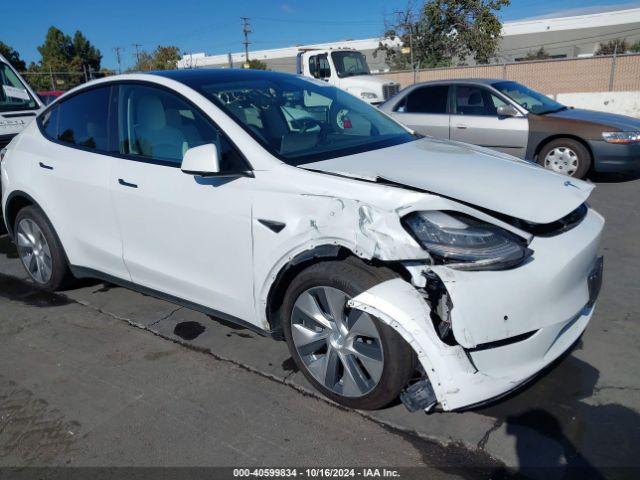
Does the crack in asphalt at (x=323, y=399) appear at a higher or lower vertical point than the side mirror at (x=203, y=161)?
lower

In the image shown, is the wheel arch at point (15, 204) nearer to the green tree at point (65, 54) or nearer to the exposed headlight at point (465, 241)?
the exposed headlight at point (465, 241)

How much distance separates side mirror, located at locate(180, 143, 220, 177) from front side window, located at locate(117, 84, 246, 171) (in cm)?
18

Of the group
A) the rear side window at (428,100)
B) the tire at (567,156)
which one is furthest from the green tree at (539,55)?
the tire at (567,156)

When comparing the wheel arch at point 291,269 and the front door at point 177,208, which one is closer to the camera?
the wheel arch at point 291,269

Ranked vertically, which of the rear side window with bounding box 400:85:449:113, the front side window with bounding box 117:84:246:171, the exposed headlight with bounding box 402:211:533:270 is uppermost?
the front side window with bounding box 117:84:246:171

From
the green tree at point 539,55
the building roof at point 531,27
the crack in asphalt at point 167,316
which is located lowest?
the crack in asphalt at point 167,316

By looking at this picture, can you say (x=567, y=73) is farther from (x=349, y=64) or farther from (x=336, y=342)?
(x=336, y=342)

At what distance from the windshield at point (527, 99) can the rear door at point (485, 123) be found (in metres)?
0.22

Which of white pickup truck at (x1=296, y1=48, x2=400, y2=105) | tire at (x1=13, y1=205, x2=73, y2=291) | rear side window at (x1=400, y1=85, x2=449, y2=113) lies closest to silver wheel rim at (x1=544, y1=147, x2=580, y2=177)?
rear side window at (x1=400, y1=85, x2=449, y2=113)

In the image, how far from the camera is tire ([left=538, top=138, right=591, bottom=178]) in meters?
7.49

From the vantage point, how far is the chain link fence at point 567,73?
22.6 m

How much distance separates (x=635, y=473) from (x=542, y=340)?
25.4 inches

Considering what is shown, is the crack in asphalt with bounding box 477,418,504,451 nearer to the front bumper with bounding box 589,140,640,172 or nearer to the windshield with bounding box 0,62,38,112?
the front bumper with bounding box 589,140,640,172

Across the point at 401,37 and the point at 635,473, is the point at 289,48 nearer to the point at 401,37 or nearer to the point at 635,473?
the point at 401,37
